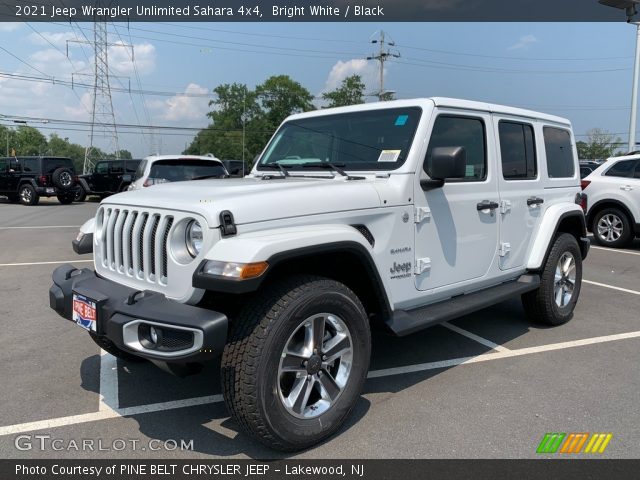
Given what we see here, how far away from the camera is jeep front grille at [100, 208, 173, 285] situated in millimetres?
2781

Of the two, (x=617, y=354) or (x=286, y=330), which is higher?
(x=286, y=330)

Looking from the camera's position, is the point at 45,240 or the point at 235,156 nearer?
the point at 45,240

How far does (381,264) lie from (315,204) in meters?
0.59

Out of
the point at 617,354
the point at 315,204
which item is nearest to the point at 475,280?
the point at 617,354

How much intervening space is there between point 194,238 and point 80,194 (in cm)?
2243

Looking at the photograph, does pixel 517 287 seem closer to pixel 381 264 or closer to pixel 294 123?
pixel 381 264

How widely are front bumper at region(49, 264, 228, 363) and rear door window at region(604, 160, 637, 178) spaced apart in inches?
395

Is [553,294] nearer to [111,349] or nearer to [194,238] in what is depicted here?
[194,238]

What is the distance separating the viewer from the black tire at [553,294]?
189 inches

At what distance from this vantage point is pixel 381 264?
3.18 meters

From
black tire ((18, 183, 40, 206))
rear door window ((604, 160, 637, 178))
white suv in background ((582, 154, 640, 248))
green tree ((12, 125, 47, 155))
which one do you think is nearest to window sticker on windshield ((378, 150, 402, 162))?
white suv in background ((582, 154, 640, 248))

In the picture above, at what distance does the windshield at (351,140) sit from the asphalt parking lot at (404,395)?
1.62 meters
